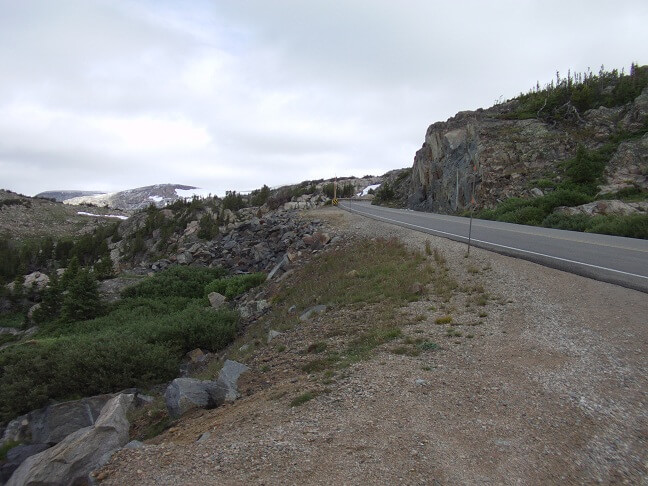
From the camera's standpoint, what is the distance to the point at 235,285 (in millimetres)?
17703

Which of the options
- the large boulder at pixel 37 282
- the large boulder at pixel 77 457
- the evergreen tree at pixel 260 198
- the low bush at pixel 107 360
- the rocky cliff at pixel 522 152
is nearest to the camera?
the large boulder at pixel 77 457

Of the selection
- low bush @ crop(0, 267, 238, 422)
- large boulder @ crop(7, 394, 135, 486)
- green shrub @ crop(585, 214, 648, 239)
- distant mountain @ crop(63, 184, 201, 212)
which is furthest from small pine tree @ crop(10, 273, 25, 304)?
distant mountain @ crop(63, 184, 201, 212)

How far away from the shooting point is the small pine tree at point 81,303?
17500 mm

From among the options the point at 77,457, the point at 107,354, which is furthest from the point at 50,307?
the point at 77,457

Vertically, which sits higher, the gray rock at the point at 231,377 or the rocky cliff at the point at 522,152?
the rocky cliff at the point at 522,152

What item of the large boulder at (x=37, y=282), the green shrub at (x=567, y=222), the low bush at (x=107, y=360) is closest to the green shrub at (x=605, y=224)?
the green shrub at (x=567, y=222)

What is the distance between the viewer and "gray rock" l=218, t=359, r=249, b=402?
19.2 feet

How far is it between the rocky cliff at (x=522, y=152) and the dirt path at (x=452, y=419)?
19.7 metres

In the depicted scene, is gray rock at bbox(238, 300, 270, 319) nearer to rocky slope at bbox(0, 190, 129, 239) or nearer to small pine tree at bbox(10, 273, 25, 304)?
small pine tree at bbox(10, 273, 25, 304)

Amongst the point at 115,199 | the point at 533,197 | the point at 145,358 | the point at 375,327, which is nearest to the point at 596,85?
the point at 533,197

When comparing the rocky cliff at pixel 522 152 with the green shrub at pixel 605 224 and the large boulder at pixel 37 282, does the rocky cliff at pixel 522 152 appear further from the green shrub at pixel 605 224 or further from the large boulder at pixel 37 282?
the large boulder at pixel 37 282

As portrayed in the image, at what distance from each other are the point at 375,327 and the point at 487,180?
23.0 meters

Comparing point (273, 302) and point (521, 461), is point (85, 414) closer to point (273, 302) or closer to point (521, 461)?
point (273, 302)

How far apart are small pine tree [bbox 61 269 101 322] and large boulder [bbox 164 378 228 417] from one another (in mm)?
13913
